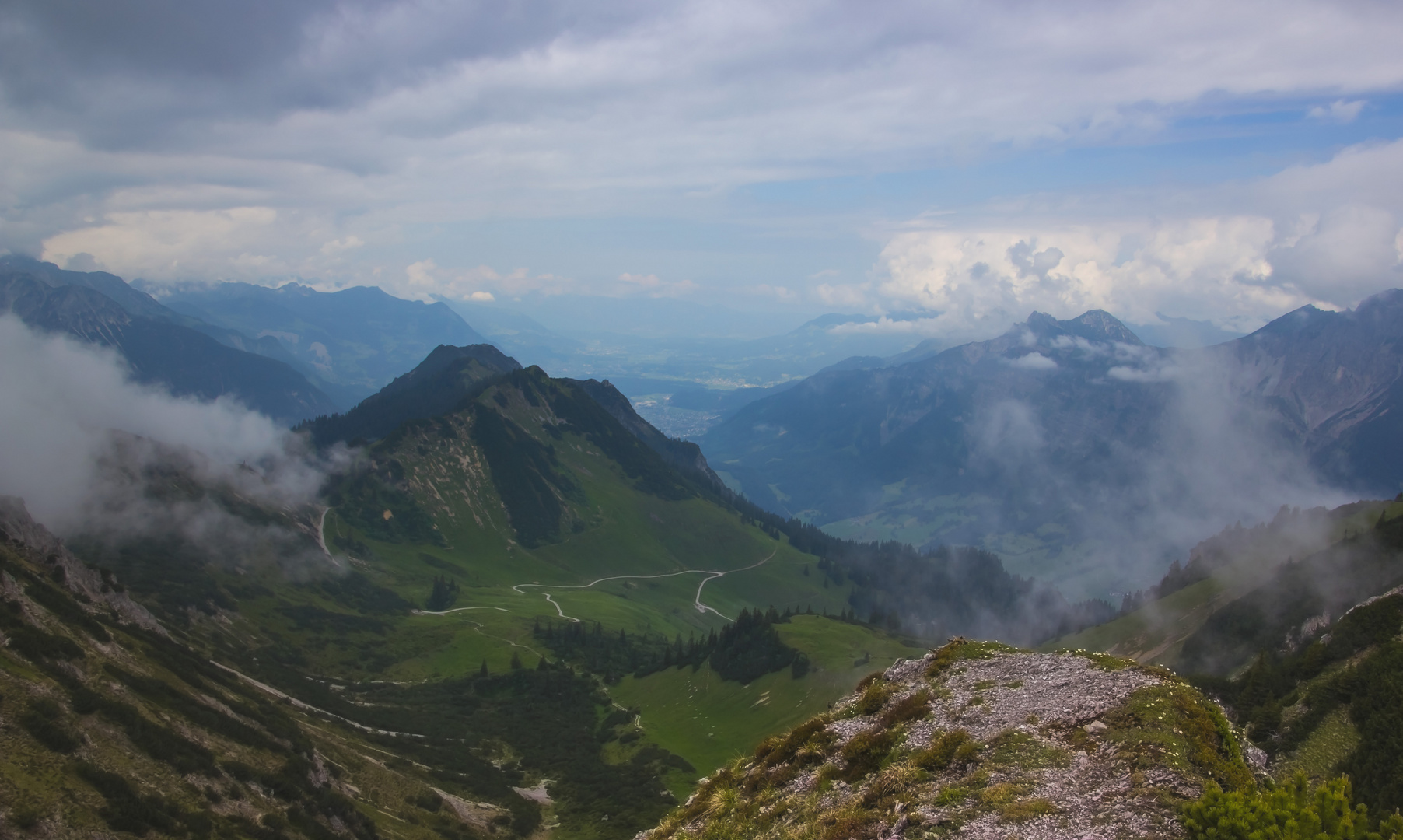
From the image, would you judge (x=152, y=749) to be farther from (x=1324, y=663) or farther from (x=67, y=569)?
(x=1324, y=663)

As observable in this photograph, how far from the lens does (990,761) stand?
2864 centimetres

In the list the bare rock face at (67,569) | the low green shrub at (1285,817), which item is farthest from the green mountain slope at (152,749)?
the low green shrub at (1285,817)

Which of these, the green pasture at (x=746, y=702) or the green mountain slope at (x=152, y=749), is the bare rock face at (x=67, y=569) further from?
the green pasture at (x=746, y=702)

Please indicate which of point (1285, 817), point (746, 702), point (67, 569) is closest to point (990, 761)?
point (1285, 817)

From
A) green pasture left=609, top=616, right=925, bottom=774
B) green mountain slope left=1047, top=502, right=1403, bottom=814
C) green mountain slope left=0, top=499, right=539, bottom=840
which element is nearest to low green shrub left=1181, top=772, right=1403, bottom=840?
green mountain slope left=1047, top=502, right=1403, bottom=814

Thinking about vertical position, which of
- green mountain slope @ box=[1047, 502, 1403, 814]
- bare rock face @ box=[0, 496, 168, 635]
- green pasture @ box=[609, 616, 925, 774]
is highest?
bare rock face @ box=[0, 496, 168, 635]

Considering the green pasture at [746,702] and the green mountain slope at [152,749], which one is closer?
the green mountain slope at [152,749]

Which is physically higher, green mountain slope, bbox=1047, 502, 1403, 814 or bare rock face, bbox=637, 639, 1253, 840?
bare rock face, bbox=637, 639, 1253, 840

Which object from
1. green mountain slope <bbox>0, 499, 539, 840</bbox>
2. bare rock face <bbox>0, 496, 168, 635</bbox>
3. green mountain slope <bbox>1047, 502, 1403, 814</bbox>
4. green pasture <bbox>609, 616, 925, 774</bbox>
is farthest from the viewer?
green pasture <bbox>609, 616, 925, 774</bbox>

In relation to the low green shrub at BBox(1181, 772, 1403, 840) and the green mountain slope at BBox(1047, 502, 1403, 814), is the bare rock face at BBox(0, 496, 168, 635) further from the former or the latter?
the green mountain slope at BBox(1047, 502, 1403, 814)

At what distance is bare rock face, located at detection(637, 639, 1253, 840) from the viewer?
24422mm

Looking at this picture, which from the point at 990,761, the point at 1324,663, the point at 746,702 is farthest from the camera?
the point at 746,702

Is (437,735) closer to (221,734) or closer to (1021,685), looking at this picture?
(221,734)

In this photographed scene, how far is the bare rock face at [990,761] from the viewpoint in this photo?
24422 mm
